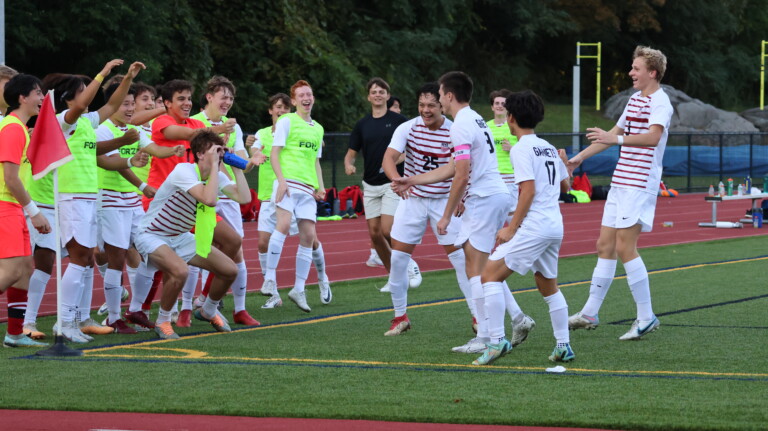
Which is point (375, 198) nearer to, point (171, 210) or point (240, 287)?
point (240, 287)

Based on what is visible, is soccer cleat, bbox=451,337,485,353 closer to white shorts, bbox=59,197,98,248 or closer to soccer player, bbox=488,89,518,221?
white shorts, bbox=59,197,98,248

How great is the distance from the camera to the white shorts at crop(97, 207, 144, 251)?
33.2 feet

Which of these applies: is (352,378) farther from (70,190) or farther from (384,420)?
(70,190)

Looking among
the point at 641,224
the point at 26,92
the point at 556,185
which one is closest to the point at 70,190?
the point at 26,92

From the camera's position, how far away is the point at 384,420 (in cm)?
648

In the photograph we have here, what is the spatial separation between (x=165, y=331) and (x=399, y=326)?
1.82 meters

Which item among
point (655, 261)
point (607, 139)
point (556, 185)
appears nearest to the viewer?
point (556, 185)

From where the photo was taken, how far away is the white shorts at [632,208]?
30.5ft

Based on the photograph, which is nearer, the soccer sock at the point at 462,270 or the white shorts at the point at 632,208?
the white shorts at the point at 632,208

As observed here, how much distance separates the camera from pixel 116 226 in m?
10.2

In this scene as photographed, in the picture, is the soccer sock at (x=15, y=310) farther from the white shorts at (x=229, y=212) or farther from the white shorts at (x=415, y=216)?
the white shorts at (x=415, y=216)

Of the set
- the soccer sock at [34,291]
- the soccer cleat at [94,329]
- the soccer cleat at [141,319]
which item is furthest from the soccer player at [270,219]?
the soccer sock at [34,291]

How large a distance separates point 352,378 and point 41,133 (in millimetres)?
2854

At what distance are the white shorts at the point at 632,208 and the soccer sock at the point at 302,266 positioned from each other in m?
3.33
